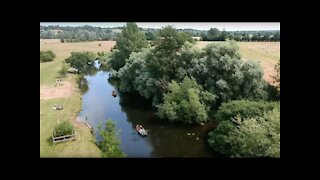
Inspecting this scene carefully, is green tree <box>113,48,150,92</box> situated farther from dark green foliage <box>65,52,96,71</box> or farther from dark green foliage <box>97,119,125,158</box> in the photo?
dark green foliage <box>97,119,125,158</box>

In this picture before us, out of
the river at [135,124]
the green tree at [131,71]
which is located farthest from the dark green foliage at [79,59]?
the green tree at [131,71]

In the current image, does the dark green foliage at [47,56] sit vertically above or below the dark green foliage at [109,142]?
above

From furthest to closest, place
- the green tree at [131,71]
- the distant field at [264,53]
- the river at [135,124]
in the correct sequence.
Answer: the green tree at [131,71] → the river at [135,124] → the distant field at [264,53]

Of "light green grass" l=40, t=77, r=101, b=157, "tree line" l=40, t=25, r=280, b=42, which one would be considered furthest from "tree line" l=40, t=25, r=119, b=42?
"light green grass" l=40, t=77, r=101, b=157

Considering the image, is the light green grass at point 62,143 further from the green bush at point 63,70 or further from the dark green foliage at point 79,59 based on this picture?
the dark green foliage at point 79,59

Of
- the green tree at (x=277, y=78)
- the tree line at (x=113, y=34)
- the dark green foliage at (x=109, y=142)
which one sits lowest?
the dark green foliage at (x=109, y=142)
